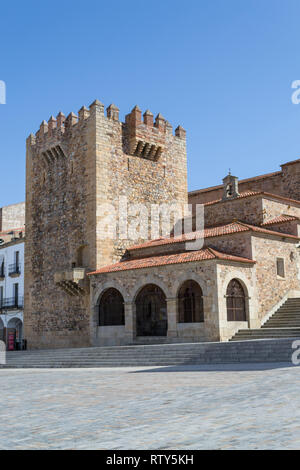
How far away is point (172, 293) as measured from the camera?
22016 mm

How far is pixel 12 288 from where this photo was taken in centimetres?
3659

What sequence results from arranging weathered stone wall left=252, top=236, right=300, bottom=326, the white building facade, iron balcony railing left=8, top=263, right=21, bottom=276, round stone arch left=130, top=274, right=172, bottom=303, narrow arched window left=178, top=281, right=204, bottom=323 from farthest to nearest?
1. iron balcony railing left=8, top=263, right=21, bottom=276
2. the white building facade
3. weathered stone wall left=252, top=236, right=300, bottom=326
4. round stone arch left=130, top=274, right=172, bottom=303
5. narrow arched window left=178, top=281, right=204, bottom=323

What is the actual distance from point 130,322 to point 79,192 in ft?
26.1

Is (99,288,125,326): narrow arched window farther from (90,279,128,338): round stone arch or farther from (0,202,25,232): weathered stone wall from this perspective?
(0,202,25,232): weathered stone wall

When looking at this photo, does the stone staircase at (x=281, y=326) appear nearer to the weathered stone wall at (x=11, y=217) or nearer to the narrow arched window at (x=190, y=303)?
the narrow arched window at (x=190, y=303)

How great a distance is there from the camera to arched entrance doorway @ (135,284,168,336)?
23781 mm

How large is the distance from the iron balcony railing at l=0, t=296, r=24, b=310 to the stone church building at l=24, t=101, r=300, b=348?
5.82 metres

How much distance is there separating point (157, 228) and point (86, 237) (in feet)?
14.6

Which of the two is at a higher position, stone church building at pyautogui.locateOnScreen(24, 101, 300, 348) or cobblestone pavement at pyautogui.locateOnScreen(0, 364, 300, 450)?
stone church building at pyautogui.locateOnScreen(24, 101, 300, 348)

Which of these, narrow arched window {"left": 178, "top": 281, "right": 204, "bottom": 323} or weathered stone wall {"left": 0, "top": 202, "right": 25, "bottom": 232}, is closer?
narrow arched window {"left": 178, "top": 281, "right": 204, "bottom": 323}

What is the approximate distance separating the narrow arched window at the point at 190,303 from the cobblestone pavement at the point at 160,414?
34.4 feet

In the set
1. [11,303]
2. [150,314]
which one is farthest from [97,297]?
[11,303]

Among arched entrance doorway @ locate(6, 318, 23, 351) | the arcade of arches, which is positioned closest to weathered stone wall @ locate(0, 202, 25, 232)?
arched entrance doorway @ locate(6, 318, 23, 351)

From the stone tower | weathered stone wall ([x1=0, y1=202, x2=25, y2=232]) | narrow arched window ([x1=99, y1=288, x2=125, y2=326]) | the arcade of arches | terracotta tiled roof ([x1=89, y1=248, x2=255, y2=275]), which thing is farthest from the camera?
weathered stone wall ([x1=0, y1=202, x2=25, y2=232])
